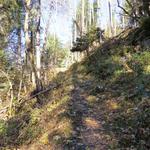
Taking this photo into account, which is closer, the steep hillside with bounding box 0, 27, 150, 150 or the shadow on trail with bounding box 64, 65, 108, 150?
the shadow on trail with bounding box 64, 65, 108, 150

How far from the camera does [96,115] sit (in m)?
9.56

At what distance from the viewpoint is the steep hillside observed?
7.80 m

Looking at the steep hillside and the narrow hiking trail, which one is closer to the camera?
the narrow hiking trail

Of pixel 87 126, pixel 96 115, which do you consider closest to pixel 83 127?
pixel 87 126

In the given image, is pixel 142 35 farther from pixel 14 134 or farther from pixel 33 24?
pixel 14 134

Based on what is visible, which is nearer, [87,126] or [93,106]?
[87,126]

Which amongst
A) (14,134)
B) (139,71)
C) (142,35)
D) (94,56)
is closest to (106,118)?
(14,134)

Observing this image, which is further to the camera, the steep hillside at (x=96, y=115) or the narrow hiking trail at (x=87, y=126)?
the steep hillside at (x=96, y=115)

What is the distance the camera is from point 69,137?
8.05 m

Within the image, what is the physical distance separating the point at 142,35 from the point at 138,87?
5.34m

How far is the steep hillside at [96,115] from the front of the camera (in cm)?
780

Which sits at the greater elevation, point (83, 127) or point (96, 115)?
point (96, 115)

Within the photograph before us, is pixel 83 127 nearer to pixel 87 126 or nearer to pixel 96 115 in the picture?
pixel 87 126

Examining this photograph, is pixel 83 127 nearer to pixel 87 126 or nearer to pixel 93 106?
pixel 87 126
